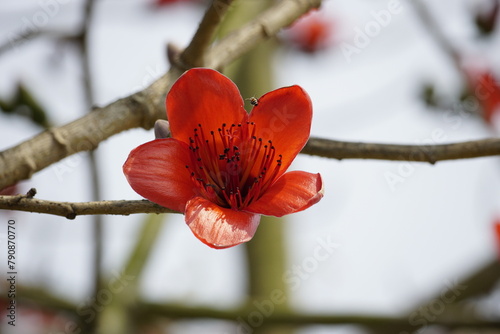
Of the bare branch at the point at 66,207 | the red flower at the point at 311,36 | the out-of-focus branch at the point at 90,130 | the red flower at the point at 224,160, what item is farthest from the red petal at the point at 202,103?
the red flower at the point at 311,36

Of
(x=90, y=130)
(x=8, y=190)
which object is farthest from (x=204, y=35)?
(x=8, y=190)

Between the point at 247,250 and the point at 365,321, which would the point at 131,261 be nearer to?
the point at 365,321

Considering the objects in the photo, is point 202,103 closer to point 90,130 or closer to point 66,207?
point 90,130

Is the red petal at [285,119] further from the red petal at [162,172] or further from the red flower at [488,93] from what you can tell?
the red flower at [488,93]

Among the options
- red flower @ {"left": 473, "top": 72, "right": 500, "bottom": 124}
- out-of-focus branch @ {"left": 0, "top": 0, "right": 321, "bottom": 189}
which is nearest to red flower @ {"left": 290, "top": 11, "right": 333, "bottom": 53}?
red flower @ {"left": 473, "top": 72, "right": 500, "bottom": 124}

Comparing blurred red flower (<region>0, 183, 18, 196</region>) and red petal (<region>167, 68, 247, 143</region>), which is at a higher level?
red petal (<region>167, 68, 247, 143</region>)

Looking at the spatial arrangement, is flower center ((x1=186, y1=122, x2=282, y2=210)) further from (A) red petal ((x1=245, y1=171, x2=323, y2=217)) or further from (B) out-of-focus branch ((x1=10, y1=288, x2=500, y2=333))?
(B) out-of-focus branch ((x1=10, y1=288, x2=500, y2=333))

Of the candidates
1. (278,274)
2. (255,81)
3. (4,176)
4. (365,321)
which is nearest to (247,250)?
(278,274)
